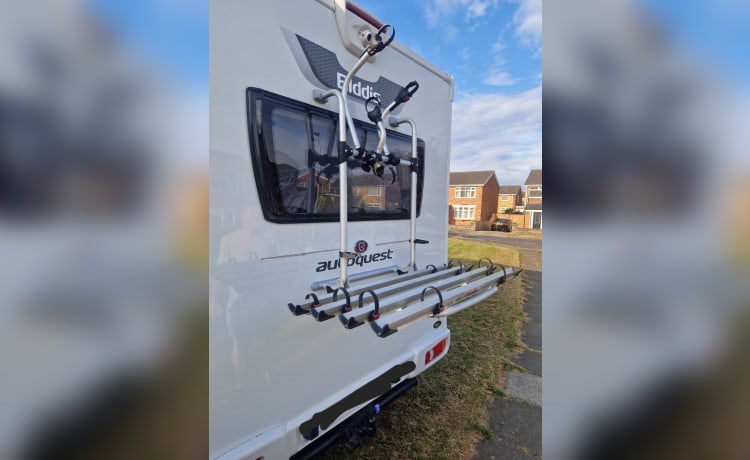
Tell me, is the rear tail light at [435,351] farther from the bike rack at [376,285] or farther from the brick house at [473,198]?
the brick house at [473,198]

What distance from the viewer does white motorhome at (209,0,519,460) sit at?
182 cm

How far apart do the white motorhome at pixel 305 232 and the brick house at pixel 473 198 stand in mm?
34476

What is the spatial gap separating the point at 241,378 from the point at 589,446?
1742 millimetres

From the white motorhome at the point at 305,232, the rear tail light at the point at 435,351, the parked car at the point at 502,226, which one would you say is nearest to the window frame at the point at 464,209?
the parked car at the point at 502,226

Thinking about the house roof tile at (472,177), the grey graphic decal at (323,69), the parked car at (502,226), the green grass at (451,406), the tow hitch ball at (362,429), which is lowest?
the green grass at (451,406)

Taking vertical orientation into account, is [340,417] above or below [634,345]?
below

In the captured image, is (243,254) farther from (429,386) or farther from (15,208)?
(429,386)

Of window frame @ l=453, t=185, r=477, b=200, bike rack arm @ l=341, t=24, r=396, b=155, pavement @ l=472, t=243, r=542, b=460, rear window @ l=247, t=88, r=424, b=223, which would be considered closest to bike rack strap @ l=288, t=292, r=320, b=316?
rear window @ l=247, t=88, r=424, b=223

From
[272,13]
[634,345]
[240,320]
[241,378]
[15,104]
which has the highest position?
[272,13]

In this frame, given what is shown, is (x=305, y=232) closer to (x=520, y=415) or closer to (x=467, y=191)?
(x=520, y=415)

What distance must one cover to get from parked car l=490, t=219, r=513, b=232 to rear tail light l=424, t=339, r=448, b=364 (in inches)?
1191

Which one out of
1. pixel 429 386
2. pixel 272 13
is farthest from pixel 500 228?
pixel 272 13

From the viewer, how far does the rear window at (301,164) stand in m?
1.97

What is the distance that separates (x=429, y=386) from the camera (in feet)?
13.6
